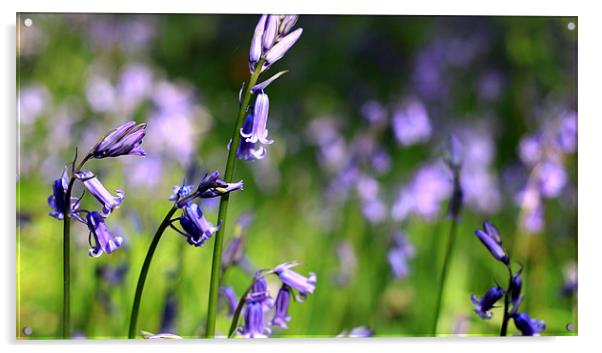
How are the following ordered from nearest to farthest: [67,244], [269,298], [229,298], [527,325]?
[67,244]
[269,298]
[229,298]
[527,325]

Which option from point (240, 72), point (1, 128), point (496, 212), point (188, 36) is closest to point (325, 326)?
point (496, 212)

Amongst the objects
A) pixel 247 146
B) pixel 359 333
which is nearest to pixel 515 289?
pixel 359 333

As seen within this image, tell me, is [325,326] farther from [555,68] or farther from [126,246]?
[555,68]

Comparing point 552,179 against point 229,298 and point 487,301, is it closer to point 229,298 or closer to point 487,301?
point 487,301

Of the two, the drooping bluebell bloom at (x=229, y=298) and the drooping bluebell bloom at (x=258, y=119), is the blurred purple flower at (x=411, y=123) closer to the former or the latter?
the drooping bluebell bloom at (x=258, y=119)

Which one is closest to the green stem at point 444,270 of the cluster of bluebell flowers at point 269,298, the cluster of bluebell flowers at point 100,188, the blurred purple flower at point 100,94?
the cluster of bluebell flowers at point 269,298

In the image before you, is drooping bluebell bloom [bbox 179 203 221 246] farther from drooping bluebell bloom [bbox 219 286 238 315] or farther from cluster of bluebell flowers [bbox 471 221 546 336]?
cluster of bluebell flowers [bbox 471 221 546 336]

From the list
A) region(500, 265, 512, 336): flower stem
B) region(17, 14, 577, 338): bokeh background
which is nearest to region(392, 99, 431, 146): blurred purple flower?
region(17, 14, 577, 338): bokeh background
